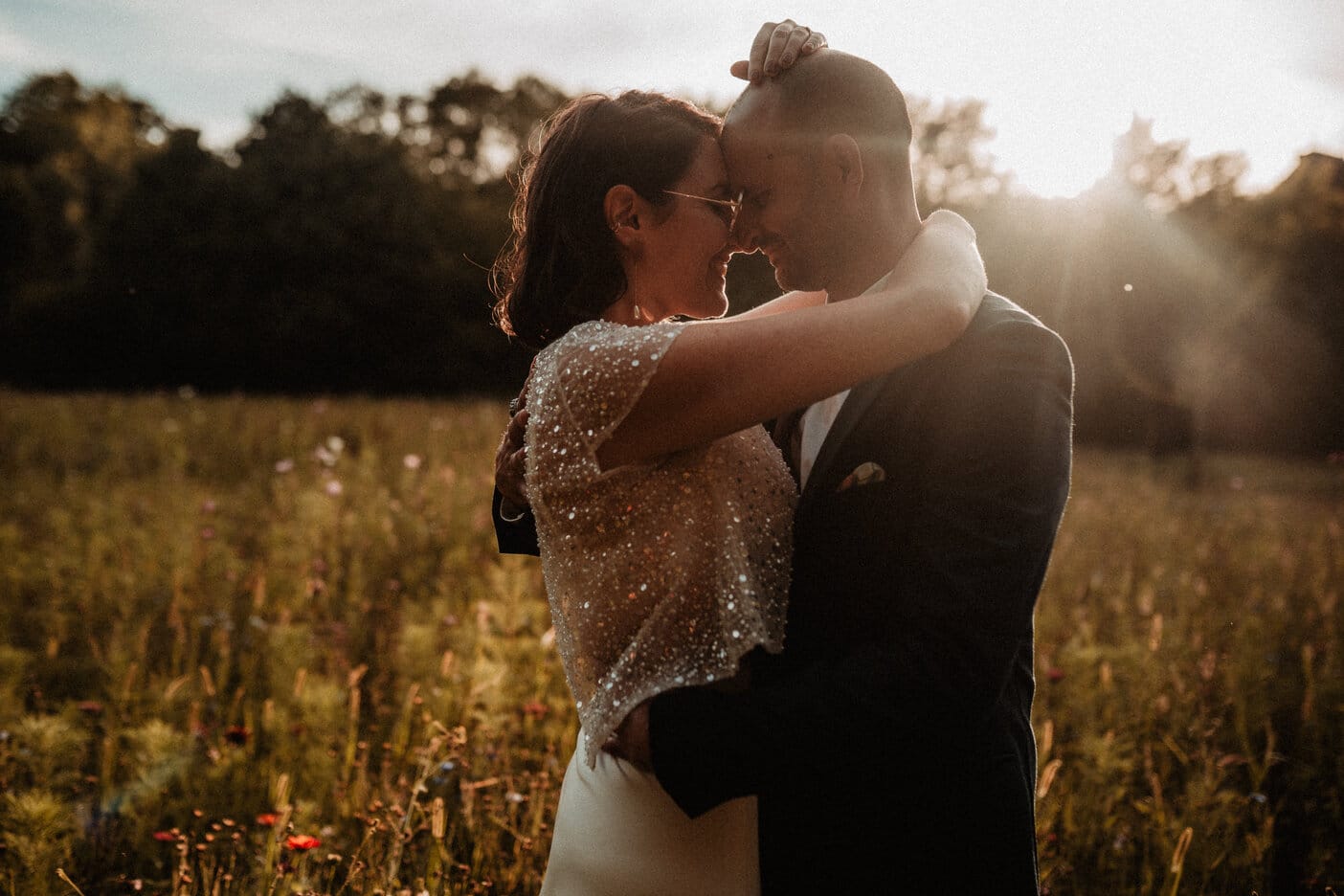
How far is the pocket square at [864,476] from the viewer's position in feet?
4.70

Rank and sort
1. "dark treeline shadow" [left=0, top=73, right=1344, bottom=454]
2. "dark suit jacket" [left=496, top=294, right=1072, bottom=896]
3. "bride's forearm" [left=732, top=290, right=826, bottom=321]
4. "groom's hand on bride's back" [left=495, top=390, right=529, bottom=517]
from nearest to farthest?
"dark suit jacket" [left=496, top=294, right=1072, bottom=896] < "groom's hand on bride's back" [left=495, top=390, right=529, bottom=517] < "bride's forearm" [left=732, top=290, right=826, bottom=321] < "dark treeline shadow" [left=0, top=73, right=1344, bottom=454]

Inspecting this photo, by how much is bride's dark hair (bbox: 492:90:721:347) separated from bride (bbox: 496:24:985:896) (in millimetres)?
315

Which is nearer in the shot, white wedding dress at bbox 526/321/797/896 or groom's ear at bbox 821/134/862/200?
white wedding dress at bbox 526/321/797/896

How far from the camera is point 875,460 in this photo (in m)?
1.46

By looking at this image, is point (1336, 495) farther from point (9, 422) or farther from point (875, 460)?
point (9, 422)

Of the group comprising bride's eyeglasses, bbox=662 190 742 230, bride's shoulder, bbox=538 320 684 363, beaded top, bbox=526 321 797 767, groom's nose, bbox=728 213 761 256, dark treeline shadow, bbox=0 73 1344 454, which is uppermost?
dark treeline shadow, bbox=0 73 1344 454

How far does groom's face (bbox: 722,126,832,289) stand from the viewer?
1777 mm

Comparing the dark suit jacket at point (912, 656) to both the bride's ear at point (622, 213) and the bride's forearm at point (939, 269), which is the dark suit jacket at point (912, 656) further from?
the bride's ear at point (622, 213)

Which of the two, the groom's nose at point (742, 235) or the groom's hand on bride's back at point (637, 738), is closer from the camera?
the groom's hand on bride's back at point (637, 738)

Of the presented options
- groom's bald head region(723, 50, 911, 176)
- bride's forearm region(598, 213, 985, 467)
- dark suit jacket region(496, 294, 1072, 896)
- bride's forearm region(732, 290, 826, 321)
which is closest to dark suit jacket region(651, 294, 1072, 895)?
dark suit jacket region(496, 294, 1072, 896)

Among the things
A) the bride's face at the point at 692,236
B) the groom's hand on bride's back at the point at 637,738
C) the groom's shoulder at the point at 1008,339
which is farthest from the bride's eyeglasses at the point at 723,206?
the groom's hand on bride's back at the point at 637,738

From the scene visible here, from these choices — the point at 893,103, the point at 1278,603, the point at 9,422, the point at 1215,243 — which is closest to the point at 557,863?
the point at 893,103

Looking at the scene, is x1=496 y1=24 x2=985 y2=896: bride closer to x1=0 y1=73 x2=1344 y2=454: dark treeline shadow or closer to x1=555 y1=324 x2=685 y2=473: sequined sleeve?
x1=555 y1=324 x2=685 y2=473: sequined sleeve

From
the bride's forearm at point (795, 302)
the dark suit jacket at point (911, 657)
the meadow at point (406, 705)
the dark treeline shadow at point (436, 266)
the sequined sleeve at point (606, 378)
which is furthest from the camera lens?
the dark treeline shadow at point (436, 266)
